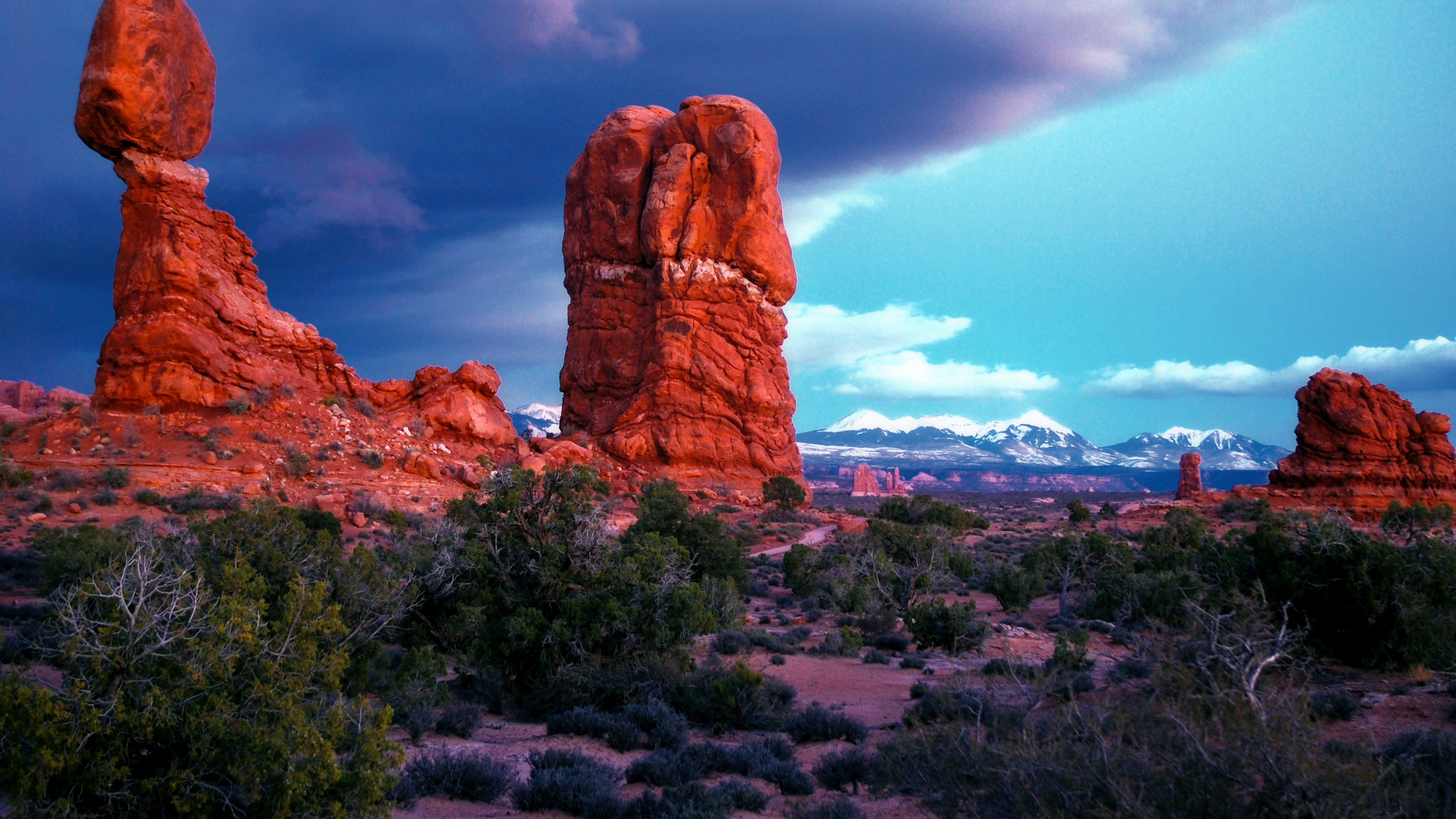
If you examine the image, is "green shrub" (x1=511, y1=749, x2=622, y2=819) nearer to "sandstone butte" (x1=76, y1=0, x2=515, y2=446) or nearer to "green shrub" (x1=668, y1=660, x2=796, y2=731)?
"green shrub" (x1=668, y1=660, x2=796, y2=731)

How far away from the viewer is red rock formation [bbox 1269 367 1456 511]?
36250 mm

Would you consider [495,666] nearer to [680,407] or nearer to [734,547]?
[734,547]

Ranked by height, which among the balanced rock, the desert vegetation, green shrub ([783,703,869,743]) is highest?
the balanced rock

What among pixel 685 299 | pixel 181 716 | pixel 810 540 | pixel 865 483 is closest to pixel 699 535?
pixel 810 540

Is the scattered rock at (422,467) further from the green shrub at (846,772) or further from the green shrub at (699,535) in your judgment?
the green shrub at (846,772)

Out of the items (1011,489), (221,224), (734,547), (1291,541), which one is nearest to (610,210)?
(221,224)

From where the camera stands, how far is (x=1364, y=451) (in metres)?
37.1

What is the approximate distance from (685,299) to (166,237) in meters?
21.1

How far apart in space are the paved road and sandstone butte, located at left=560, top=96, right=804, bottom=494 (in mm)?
4654

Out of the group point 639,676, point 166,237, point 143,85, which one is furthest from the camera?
point 166,237

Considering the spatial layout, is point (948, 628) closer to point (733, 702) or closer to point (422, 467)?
point (733, 702)

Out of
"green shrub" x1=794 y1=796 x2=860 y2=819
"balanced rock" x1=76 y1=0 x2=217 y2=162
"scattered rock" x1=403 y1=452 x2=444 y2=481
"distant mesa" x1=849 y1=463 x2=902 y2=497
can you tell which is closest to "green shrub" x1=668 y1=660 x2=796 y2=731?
"green shrub" x1=794 y1=796 x2=860 y2=819

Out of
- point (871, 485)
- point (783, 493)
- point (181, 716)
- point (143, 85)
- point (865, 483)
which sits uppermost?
point (143, 85)

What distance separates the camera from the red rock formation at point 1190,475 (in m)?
48.2
